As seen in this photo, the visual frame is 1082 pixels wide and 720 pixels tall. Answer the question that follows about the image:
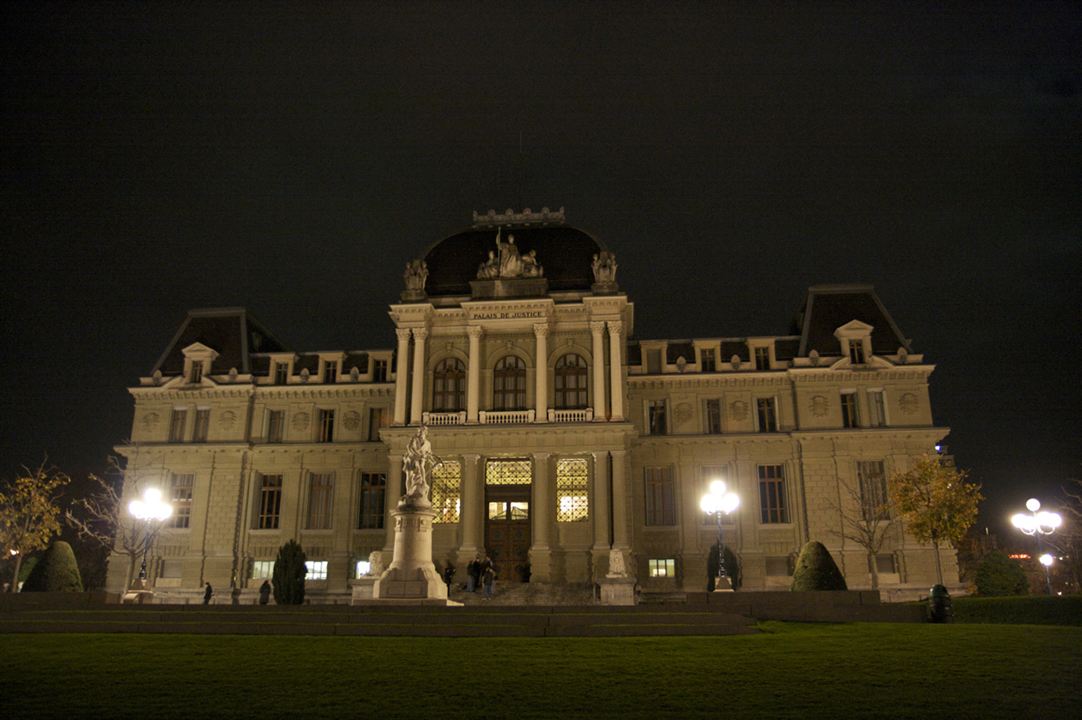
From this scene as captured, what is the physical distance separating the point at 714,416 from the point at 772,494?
5511mm

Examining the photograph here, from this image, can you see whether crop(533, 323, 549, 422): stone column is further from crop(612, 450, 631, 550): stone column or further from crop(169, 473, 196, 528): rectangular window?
crop(169, 473, 196, 528): rectangular window

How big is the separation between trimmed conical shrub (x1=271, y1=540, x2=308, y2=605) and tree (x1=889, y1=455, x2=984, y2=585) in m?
28.7

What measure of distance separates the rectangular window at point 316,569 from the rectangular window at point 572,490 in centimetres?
1447

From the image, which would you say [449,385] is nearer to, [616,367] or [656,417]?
[616,367]

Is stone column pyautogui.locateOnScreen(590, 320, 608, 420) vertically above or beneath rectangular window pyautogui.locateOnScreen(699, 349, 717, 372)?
beneath

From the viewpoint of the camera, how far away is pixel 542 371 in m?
45.0

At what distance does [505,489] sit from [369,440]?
10.5 metres

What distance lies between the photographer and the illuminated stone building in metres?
43.9

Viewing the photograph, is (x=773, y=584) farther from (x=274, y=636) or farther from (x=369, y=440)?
(x=274, y=636)

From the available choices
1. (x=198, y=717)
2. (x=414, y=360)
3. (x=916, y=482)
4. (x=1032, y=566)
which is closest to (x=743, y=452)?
(x=916, y=482)

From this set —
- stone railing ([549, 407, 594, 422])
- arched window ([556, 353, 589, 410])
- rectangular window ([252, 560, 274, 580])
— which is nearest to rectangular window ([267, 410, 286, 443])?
rectangular window ([252, 560, 274, 580])

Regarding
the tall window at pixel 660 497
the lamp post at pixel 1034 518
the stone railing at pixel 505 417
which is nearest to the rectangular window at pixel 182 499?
the stone railing at pixel 505 417

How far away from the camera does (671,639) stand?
19.4 m

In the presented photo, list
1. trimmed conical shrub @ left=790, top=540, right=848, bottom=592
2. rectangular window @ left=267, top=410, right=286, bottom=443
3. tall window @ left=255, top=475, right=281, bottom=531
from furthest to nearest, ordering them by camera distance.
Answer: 1. rectangular window @ left=267, top=410, right=286, bottom=443
2. tall window @ left=255, top=475, right=281, bottom=531
3. trimmed conical shrub @ left=790, top=540, right=848, bottom=592
